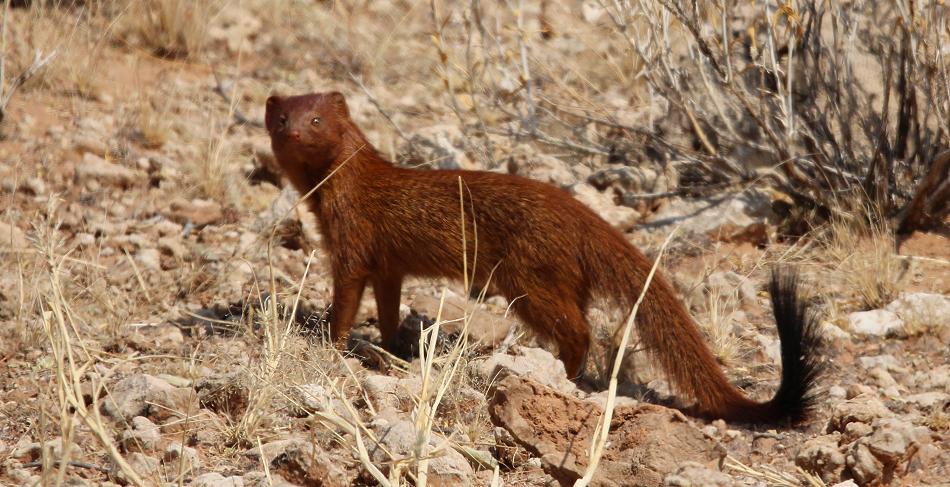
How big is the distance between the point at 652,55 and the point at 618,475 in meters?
3.58

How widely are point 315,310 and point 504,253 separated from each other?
4.18ft

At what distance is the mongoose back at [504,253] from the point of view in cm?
453

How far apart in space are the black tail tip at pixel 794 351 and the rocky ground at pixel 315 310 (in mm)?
130

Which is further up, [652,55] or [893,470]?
[652,55]

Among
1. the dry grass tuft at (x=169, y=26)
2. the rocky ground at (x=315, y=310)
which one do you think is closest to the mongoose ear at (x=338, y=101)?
the rocky ground at (x=315, y=310)

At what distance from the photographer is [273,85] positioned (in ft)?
28.5

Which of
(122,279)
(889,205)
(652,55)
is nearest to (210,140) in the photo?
(122,279)

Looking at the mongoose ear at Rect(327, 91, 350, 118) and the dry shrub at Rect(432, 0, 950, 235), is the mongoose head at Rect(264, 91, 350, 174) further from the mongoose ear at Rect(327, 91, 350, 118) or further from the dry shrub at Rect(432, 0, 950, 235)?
the dry shrub at Rect(432, 0, 950, 235)

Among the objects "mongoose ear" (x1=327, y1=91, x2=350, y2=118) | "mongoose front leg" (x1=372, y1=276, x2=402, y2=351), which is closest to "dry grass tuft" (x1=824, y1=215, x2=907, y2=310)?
"mongoose front leg" (x1=372, y1=276, x2=402, y2=351)

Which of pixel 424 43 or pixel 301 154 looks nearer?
pixel 301 154

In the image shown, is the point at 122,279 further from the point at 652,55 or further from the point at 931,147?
the point at 931,147

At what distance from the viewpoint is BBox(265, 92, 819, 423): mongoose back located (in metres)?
4.53

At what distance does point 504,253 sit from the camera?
195 inches

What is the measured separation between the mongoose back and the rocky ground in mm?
195
